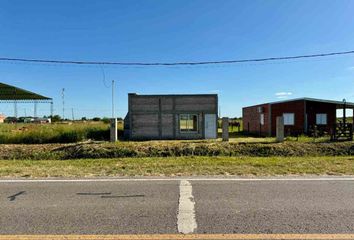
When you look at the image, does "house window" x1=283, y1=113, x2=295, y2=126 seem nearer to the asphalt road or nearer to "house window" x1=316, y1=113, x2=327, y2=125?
"house window" x1=316, y1=113, x2=327, y2=125

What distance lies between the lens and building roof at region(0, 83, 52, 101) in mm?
28094

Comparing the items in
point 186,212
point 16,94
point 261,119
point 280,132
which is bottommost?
point 186,212

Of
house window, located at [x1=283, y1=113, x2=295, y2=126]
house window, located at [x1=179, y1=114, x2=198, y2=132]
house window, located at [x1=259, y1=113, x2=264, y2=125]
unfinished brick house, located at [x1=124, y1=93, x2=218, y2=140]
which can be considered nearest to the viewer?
unfinished brick house, located at [x1=124, y1=93, x2=218, y2=140]

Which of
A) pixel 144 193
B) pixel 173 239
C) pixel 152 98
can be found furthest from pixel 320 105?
pixel 173 239

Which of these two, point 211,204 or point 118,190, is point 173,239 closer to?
point 211,204

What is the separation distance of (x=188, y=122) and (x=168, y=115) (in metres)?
2.37

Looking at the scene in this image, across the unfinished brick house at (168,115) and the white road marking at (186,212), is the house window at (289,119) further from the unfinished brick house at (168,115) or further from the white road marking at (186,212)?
the white road marking at (186,212)

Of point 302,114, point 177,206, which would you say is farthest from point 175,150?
point 302,114

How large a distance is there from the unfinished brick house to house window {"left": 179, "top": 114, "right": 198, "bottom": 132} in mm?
156

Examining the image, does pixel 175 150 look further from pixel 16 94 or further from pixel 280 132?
pixel 16 94

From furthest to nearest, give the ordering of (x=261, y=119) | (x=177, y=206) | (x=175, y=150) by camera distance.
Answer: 1. (x=261, y=119)
2. (x=175, y=150)
3. (x=177, y=206)

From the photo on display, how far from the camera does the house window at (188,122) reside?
28.4m

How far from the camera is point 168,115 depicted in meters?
28.0

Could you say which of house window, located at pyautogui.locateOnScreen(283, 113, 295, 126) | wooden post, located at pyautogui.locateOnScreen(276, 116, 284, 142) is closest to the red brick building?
house window, located at pyautogui.locateOnScreen(283, 113, 295, 126)
